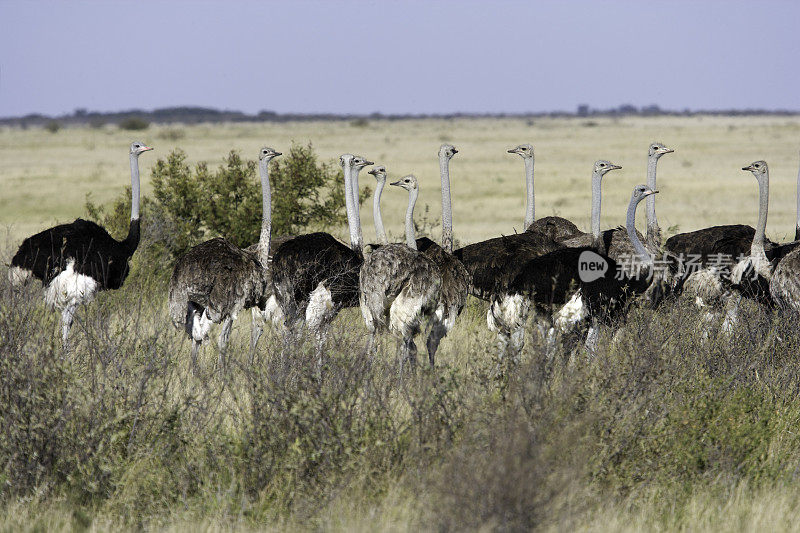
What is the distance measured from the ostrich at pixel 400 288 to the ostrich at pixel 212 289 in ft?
3.26

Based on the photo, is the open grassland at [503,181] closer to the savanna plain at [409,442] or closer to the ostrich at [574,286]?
the ostrich at [574,286]

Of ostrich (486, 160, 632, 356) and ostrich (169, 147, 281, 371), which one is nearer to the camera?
ostrich (486, 160, 632, 356)

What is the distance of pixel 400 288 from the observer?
7.18m

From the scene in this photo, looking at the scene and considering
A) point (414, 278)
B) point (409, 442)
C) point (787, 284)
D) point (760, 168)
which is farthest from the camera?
point (760, 168)

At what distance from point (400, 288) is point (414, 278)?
12cm

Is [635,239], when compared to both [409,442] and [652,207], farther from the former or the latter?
[409,442]

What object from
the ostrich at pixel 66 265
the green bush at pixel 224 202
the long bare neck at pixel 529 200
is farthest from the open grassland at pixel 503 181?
the ostrich at pixel 66 265

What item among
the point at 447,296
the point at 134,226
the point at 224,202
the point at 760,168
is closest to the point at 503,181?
the point at 224,202

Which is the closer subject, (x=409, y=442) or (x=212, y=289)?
(x=409, y=442)

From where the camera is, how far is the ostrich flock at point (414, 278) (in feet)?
23.9

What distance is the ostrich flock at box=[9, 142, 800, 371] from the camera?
7277 millimetres

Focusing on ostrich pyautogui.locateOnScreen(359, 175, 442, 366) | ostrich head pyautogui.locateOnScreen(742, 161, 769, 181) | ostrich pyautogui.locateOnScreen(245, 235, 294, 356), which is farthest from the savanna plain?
ostrich head pyautogui.locateOnScreen(742, 161, 769, 181)

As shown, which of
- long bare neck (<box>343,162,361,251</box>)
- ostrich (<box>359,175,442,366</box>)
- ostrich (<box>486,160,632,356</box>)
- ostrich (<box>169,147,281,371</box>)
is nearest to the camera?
ostrich (<box>359,175,442,366</box>)

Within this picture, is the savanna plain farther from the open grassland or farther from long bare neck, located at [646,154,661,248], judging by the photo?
the open grassland
